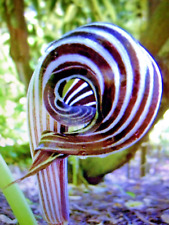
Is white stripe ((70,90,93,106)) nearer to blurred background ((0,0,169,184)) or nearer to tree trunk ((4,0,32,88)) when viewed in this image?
blurred background ((0,0,169,184))

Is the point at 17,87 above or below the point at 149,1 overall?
below

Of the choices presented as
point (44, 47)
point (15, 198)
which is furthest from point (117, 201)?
point (44, 47)

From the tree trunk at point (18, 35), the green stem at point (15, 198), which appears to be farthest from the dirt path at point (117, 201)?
the tree trunk at point (18, 35)

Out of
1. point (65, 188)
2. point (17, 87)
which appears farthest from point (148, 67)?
point (17, 87)

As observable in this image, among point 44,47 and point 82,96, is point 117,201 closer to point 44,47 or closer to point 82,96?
point 82,96

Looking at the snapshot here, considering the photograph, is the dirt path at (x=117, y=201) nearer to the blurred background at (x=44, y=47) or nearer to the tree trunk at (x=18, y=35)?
the blurred background at (x=44, y=47)

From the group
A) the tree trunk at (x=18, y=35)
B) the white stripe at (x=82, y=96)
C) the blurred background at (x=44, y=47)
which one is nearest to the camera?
the white stripe at (x=82, y=96)

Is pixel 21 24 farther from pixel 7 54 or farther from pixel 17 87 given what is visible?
pixel 17 87
